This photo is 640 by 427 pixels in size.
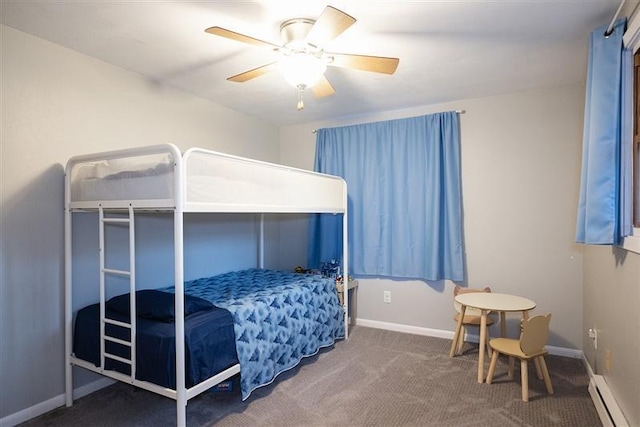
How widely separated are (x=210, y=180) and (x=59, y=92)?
4.21ft

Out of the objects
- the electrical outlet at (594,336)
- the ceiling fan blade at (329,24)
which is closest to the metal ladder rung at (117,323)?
the ceiling fan blade at (329,24)

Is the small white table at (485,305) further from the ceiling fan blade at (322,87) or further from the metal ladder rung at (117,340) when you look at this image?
the metal ladder rung at (117,340)

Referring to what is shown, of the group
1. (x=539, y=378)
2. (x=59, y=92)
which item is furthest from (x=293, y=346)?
(x=59, y=92)

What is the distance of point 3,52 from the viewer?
2.07 m

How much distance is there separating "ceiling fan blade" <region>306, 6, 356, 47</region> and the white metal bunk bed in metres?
0.80

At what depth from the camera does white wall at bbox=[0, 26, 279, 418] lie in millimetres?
2098

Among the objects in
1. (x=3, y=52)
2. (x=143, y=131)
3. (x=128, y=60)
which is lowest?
(x=143, y=131)

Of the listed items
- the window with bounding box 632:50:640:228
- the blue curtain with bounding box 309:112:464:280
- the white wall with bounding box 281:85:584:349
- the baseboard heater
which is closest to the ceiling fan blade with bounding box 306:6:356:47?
the window with bounding box 632:50:640:228

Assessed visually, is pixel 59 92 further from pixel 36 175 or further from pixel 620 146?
pixel 620 146

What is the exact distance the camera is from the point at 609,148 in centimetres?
181

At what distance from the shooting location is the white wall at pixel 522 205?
3043mm

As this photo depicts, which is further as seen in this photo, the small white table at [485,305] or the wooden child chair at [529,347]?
the small white table at [485,305]

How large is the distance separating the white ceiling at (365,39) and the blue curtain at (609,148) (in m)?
0.28

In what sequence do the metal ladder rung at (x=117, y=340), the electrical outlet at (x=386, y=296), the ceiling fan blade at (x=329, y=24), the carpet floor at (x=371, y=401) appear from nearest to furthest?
the ceiling fan blade at (x=329, y=24)
the metal ladder rung at (x=117, y=340)
the carpet floor at (x=371, y=401)
the electrical outlet at (x=386, y=296)
